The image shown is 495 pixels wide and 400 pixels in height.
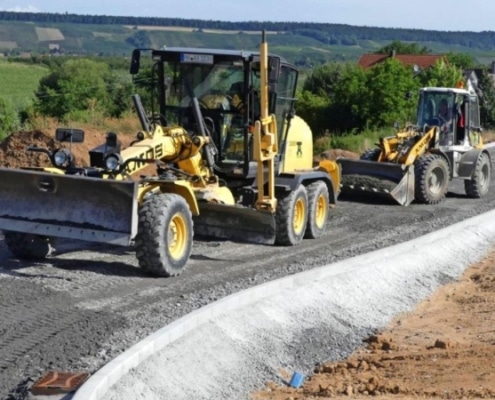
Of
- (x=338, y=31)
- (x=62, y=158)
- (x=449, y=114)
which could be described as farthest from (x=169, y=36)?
(x=338, y=31)

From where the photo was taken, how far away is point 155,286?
10.3m

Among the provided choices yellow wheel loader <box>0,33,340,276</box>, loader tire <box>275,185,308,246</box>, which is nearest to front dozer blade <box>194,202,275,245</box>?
yellow wheel loader <box>0,33,340,276</box>

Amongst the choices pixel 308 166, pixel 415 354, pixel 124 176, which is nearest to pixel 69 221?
pixel 124 176

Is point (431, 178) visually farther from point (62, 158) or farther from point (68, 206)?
point (68, 206)

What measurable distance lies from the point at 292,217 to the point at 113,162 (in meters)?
3.06

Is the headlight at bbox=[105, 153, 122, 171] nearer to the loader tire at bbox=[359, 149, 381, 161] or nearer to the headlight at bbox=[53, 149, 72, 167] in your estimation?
the headlight at bbox=[53, 149, 72, 167]

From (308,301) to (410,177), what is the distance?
24.5 feet

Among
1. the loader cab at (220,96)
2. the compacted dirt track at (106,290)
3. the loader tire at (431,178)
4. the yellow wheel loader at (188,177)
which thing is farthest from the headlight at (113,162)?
the loader tire at (431,178)

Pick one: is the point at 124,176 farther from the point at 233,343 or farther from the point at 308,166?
the point at 308,166

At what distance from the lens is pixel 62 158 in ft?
36.2

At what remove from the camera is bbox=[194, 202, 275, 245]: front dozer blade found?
40.0ft

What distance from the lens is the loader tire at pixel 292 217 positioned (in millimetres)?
12883

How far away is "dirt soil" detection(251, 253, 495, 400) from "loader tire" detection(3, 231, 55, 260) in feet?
12.6

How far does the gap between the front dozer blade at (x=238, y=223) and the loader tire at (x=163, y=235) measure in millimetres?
1387
